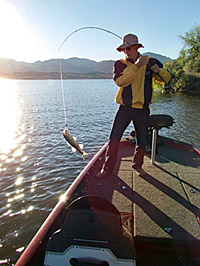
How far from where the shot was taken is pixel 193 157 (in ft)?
19.8

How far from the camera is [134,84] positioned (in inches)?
165

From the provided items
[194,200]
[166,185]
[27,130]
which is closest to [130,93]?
[166,185]

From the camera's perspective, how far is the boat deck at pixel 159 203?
2.84 meters

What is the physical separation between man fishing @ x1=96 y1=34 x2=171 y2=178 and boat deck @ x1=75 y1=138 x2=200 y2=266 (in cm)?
81

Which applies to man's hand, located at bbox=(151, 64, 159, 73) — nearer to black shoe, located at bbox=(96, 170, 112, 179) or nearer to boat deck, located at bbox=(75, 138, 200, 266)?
boat deck, located at bbox=(75, 138, 200, 266)

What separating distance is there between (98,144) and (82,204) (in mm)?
9333

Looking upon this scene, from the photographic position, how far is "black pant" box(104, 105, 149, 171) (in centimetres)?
436

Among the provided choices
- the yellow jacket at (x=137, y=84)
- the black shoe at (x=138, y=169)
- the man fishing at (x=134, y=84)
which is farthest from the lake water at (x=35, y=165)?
the yellow jacket at (x=137, y=84)

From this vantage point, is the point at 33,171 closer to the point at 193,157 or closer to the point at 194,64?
the point at 193,157

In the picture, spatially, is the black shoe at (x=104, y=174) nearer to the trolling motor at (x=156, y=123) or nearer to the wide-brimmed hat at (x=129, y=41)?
the trolling motor at (x=156, y=123)

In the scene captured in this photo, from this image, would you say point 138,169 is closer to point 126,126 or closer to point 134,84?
point 126,126

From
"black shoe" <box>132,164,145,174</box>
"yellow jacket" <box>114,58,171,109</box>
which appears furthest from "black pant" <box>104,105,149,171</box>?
"black shoe" <box>132,164,145,174</box>

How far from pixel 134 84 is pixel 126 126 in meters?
0.90

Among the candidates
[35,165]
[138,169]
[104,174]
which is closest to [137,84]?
[138,169]
